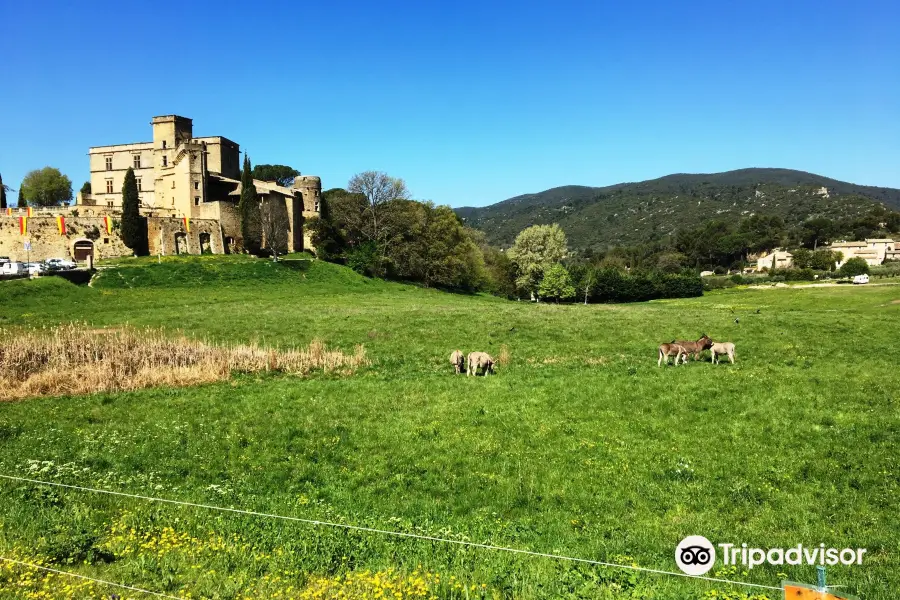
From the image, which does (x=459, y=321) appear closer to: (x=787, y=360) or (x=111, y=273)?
(x=787, y=360)

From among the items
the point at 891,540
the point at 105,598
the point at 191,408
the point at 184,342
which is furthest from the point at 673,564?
the point at 184,342

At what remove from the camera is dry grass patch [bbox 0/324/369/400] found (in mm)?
17453

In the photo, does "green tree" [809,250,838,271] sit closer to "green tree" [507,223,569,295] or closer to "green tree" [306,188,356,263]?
"green tree" [507,223,569,295]

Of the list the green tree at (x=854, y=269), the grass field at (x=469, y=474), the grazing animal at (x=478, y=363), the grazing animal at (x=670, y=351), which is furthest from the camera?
the green tree at (x=854, y=269)

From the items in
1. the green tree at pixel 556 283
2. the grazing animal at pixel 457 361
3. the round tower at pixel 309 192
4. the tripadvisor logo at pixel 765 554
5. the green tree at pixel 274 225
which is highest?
the round tower at pixel 309 192

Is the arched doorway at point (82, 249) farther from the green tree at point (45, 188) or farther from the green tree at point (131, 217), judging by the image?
the green tree at point (45, 188)

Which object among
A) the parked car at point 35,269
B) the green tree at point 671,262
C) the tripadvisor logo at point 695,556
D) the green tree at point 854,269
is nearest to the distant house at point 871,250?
the green tree at point 854,269

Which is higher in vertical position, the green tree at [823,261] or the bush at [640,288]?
the green tree at [823,261]

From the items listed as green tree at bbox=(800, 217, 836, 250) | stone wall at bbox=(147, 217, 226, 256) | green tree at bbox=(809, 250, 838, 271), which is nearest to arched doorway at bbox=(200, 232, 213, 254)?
stone wall at bbox=(147, 217, 226, 256)

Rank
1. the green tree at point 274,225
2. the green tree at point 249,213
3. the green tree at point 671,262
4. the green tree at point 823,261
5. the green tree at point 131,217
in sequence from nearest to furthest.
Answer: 1. the green tree at point 131,217
2. the green tree at point 249,213
3. the green tree at point 274,225
4. the green tree at point 823,261
5. the green tree at point 671,262

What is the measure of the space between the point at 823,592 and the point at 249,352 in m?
20.5

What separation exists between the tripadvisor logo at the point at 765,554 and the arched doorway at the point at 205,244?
2574 inches

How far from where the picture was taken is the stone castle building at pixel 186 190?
201 ft

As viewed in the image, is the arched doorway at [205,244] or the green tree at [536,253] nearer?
the arched doorway at [205,244]
